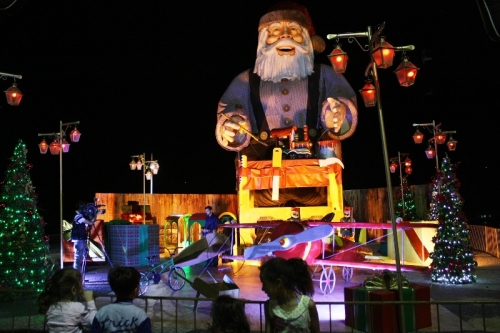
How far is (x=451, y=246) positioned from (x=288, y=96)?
339 inches

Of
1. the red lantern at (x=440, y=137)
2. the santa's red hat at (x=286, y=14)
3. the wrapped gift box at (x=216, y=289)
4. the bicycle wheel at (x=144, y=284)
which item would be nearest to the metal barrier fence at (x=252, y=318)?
the wrapped gift box at (x=216, y=289)

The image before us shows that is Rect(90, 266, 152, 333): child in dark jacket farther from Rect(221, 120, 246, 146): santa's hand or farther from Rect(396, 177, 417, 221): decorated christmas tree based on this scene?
Rect(396, 177, 417, 221): decorated christmas tree

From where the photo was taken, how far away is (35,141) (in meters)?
26.6

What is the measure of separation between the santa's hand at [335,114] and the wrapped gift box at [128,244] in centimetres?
732

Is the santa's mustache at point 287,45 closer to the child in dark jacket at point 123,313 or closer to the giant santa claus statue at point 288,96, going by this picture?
the giant santa claus statue at point 288,96

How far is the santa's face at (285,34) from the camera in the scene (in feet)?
58.8

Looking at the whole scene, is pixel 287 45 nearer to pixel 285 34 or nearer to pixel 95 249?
pixel 285 34

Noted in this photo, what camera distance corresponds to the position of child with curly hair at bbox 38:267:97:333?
3.73m

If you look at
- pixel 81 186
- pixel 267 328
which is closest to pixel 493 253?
pixel 267 328

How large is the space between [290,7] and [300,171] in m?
6.26

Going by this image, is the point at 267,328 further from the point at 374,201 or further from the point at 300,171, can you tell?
the point at 374,201

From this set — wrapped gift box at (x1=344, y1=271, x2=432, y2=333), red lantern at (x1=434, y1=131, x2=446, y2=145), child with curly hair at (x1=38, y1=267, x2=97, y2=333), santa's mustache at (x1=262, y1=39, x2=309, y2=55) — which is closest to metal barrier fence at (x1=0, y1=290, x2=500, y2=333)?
wrapped gift box at (x1=344, y1=271, x2=432, y2=333)

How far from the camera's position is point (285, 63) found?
17.9 m

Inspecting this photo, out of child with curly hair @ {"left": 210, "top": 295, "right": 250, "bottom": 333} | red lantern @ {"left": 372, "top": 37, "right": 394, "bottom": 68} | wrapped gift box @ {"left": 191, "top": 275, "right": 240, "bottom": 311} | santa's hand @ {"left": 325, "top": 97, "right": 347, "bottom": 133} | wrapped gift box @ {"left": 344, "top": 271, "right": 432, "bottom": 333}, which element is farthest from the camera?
santa's hand @ {"left": 325, "top": 97, "right": 347, "bottom": 133}
